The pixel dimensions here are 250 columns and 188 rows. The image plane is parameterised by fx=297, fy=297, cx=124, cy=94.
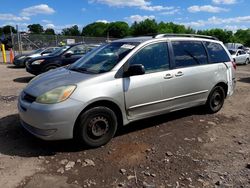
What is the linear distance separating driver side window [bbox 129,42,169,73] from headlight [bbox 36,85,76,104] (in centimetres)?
117

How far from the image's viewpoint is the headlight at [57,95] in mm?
4250

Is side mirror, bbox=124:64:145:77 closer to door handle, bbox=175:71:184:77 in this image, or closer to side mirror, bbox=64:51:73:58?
door handle, bbox=175:71:184:77

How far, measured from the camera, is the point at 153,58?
5211mm

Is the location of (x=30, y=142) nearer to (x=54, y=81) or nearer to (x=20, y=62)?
(x=54, y=81)

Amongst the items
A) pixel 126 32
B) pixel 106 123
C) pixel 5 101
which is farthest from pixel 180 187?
pixel 126 32

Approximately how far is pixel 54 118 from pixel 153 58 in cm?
206

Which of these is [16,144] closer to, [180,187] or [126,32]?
[180,187]

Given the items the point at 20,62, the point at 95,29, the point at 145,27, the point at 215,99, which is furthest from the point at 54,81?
the point at 95,29

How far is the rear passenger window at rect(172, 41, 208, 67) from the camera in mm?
5570

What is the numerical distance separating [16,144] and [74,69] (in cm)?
160

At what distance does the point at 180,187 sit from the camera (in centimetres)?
359

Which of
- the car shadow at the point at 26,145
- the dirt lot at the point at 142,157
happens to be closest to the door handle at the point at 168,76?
the dirt lot at the point at 142,157

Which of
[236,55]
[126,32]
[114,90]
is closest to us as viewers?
[114,90]

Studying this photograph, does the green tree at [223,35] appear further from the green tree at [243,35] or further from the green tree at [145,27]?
the green tree at [145,27]
